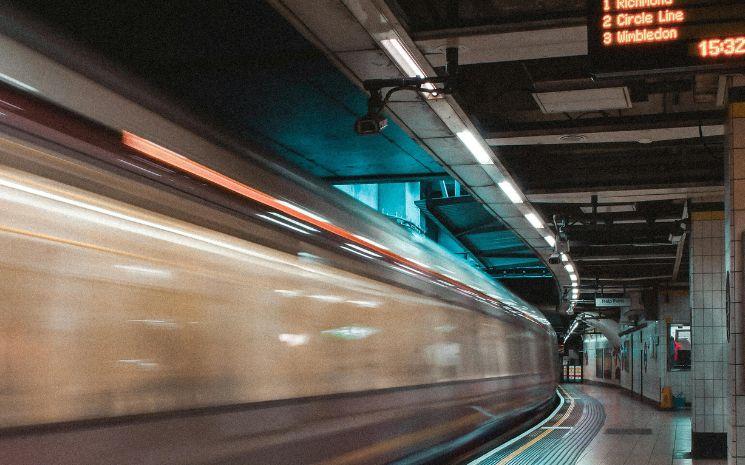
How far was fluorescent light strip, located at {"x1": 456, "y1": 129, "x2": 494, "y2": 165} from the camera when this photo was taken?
9.52 m

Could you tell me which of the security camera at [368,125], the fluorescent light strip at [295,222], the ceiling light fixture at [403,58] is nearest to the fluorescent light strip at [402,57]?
the ceiling light fixture at [403,58]

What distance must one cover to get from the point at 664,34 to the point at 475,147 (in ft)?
16.8

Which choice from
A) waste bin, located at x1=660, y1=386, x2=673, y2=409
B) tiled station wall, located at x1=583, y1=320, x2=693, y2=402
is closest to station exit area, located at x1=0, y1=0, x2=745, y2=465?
waste bin, located at x1=660, y1=386, x2=673, y2=409

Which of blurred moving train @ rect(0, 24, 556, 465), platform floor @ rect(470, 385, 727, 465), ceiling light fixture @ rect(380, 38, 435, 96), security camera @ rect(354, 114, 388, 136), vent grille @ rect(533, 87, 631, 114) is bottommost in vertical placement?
platform floor @ rect(470, 385, 727, 465)

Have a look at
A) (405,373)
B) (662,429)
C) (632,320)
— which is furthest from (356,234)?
(632,320)

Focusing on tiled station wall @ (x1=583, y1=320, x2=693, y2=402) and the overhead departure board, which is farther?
tiled station wall @ (x1=583, y1=320, x2=693, y2=402)

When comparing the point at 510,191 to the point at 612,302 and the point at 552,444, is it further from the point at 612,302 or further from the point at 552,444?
the point at 612,302

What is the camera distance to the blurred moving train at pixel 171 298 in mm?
2975

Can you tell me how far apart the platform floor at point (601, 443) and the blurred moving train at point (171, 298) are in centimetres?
388

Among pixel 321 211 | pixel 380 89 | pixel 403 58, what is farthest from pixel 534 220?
pixel 321 211

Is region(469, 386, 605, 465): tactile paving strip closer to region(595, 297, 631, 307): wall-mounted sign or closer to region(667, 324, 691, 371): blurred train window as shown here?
region(667, 324, 691, 371): blurred train window

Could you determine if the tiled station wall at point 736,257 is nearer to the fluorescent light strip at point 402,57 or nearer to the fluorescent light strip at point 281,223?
the fluorescent light strip at point 402,57

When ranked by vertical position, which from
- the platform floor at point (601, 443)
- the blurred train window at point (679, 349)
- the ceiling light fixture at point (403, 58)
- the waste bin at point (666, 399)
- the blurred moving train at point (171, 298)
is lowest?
the waste bin at point (666, 399)

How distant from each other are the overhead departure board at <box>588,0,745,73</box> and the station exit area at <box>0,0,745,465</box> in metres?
0.01
